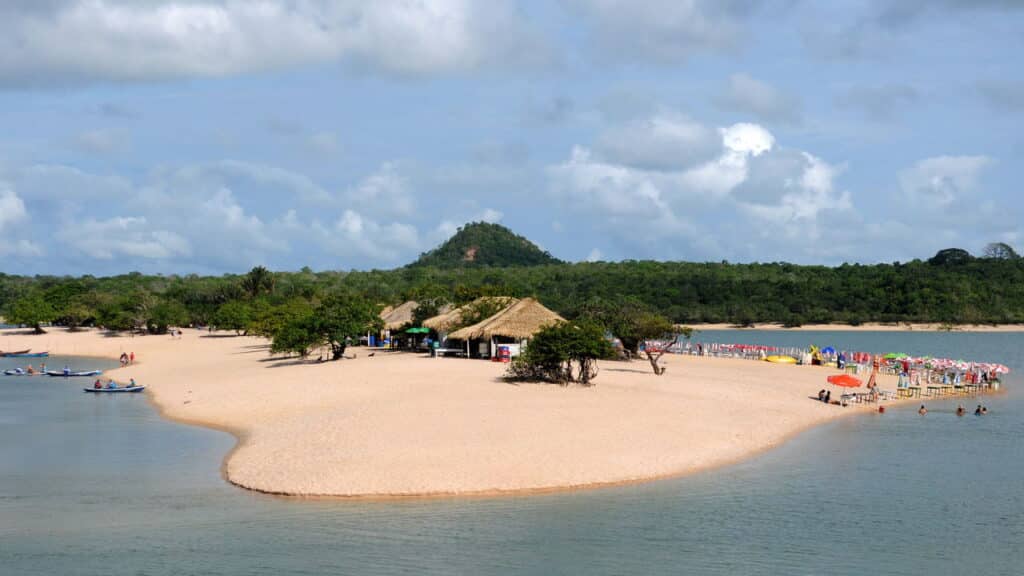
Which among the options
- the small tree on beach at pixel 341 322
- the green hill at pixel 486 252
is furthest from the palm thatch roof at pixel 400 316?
the green hill at pixel 486 252

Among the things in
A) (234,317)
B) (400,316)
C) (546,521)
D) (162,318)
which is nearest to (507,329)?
(400,316)

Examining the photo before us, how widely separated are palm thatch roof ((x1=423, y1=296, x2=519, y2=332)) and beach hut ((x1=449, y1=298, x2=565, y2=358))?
1985mm

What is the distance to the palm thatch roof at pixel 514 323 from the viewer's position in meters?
40.6

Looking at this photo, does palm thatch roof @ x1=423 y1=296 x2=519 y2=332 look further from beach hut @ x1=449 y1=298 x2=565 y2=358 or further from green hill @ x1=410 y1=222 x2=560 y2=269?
green hill @ x1=410 y1=222 x2=560 y2=269

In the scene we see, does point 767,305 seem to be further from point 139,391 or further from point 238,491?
point 238,491

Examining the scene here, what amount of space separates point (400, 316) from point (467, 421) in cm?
2786

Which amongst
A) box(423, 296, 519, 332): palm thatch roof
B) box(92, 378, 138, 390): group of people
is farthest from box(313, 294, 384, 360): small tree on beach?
box(92, 378, 138, 390): group of people

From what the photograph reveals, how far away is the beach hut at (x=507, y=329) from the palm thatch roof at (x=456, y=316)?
1.99m

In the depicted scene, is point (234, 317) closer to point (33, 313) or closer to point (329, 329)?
point (33, 313)

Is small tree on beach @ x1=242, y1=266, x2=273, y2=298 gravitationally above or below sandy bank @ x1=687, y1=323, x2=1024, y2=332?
above

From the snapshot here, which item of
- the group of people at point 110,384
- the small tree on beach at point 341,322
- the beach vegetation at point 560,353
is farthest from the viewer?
the small tree on beach at point 341,322

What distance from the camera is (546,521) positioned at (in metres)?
17.5

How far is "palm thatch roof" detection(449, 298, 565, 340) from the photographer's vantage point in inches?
1598

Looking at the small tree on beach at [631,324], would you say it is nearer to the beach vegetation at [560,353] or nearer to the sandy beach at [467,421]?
the sandy beach at [467,421]
